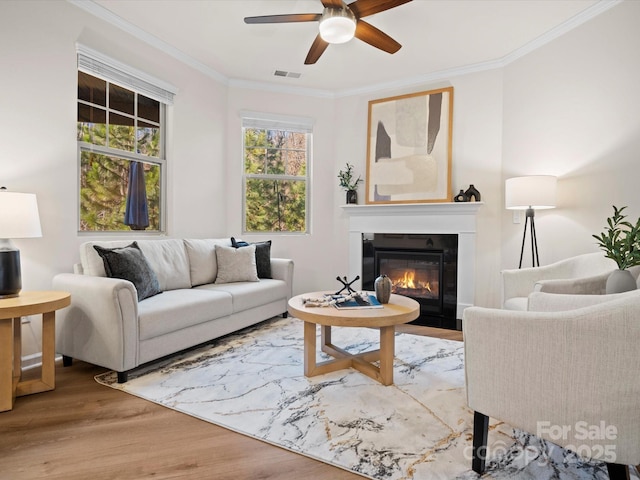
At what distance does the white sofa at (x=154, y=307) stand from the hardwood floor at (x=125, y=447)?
1.22ft

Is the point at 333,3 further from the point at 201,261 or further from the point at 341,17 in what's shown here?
the point at 201,261

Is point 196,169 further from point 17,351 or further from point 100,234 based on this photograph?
point 17,351

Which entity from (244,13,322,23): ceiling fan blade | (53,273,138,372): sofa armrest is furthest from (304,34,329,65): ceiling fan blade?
(53,273,138,372): sofa armrest

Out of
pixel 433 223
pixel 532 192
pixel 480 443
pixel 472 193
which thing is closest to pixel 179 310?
pixel 480 443

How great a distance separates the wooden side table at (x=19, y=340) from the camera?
2.06m

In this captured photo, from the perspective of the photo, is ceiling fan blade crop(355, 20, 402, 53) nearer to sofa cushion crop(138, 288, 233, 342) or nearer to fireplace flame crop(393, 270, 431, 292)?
sofa cushion crop(138, 288, 233, 342)

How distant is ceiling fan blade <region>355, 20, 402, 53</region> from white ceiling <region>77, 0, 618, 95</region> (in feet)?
1.12

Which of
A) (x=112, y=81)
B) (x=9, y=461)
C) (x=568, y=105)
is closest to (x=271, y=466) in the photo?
(x=9, y=461)

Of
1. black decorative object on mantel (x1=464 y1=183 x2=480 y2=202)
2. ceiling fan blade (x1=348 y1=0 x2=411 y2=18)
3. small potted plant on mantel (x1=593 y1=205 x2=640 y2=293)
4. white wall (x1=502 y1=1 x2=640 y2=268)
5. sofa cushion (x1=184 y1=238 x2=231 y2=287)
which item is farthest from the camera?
black decorative object on mantel (x1=464 y1=183 x2=480 y2=202)

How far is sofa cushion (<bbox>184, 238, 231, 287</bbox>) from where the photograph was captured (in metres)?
3.62

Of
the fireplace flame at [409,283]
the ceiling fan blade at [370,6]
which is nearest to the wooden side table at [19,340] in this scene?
the ceiling fan blade at [370,6]

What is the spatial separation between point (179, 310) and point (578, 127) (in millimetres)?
3624

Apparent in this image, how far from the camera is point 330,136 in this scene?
4.95 meters

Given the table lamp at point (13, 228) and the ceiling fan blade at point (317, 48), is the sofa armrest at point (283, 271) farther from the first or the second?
the table lamp at point (13, 228)
